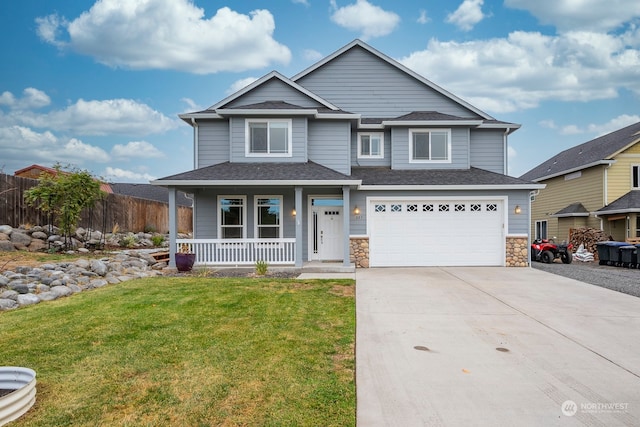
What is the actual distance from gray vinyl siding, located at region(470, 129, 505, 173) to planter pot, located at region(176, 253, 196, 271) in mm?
11306

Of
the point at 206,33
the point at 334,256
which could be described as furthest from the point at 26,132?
the point at 334,256

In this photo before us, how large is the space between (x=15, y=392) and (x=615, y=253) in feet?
60.9

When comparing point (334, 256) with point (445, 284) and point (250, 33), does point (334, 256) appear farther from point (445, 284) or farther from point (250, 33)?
point (250, 33)

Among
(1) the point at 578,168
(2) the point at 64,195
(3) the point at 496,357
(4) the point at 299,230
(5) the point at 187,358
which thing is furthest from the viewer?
(1) the point at 578,168

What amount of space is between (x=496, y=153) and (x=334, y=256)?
7856 mm

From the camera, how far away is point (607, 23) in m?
18.2

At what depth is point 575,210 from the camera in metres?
19.8

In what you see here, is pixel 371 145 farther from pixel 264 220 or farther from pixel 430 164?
pixel 264 220

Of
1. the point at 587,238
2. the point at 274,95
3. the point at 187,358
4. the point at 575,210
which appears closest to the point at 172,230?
the point at 274,95

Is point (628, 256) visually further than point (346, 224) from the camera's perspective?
Yes

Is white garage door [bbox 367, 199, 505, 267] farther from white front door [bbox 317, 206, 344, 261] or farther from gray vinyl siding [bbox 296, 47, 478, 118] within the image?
gray vinyl siding [bbox 296, 47, 478, 118]

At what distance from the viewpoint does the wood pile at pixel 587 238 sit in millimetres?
17969

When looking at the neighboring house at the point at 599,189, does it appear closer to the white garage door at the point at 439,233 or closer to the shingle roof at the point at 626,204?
the shingle roof at the point at 626,204

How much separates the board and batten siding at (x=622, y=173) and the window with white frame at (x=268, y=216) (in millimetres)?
16609
